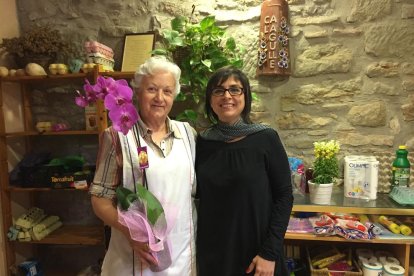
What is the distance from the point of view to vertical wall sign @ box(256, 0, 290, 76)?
2018 mm

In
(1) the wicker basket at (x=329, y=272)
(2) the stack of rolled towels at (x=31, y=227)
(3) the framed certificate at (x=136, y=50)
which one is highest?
(3) the framed certificate at (x=136, y=50)

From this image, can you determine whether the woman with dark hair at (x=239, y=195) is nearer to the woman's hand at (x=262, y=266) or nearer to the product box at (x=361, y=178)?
the woman's hand at (x=262, y=266)

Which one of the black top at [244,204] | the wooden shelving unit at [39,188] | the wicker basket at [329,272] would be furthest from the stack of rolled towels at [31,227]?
the wicker basket at [329,272]

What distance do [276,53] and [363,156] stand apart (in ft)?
2.74

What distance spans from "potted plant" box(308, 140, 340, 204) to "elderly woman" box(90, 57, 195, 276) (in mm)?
792

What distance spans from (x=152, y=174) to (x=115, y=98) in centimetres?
34

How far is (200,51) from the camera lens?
2.03 meters

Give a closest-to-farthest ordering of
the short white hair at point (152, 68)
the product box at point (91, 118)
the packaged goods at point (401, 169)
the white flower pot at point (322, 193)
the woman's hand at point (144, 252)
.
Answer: the woman's hand at point (144, 252) → the short white hair at point (152, 68) → the white flower pot at point (322, 193) → the packaged goods at point (401, 169) → the product box at point (91, 118)

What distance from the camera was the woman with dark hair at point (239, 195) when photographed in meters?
1.31

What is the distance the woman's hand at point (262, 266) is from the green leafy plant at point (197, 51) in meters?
1.05

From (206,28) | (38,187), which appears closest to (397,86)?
(206,28)

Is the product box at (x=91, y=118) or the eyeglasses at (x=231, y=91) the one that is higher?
the eyeglasses at (x=231, y=91)

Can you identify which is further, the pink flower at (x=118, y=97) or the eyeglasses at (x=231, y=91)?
the eyeglasses at (x=231, y=91)

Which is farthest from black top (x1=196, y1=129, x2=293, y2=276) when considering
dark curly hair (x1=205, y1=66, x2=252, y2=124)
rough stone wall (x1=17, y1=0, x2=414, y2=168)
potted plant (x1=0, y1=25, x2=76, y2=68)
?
potted plant (x1=0, y1=25, x2=76, y2=68)
